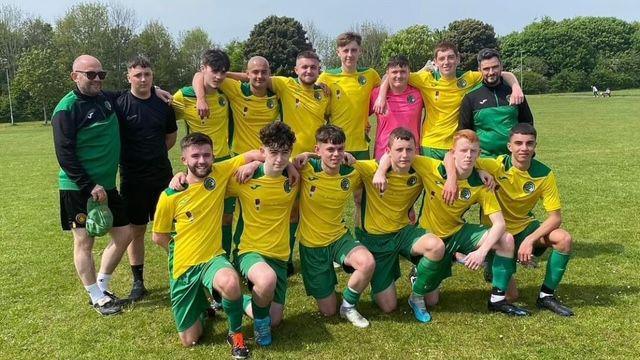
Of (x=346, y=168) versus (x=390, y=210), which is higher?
(x=346, y=168)

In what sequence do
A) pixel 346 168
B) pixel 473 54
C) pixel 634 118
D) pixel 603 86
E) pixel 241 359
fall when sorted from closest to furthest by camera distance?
pixel 241 359, pixel 346 168, pixel 634 118, pixel 603 86, pixel 473 54

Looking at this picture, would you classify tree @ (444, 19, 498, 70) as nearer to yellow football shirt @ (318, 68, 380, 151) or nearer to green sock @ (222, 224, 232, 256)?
yellow football shirt @ (318, 68, 380, 151)

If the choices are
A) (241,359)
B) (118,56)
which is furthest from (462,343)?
(118,56)

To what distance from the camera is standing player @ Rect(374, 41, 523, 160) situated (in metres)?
6.27

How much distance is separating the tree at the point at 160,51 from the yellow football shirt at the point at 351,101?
55.9 metres

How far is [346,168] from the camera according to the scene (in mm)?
5023

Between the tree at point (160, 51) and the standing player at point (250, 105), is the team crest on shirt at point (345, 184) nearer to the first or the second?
the standing player at point (250, 105)

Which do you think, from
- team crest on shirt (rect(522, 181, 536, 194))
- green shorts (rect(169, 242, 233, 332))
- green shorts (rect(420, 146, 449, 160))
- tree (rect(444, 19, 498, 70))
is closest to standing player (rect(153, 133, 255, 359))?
green shorts (rect(169, 242, 233, 332))

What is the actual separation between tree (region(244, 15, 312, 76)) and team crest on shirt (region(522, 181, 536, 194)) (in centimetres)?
5654

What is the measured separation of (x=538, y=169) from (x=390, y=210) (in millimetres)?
→ 1594

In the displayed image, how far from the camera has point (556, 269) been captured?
193 inches

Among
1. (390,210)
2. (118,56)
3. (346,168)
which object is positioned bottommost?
(390,210)

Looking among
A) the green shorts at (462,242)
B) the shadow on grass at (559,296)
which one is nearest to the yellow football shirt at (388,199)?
the green shorts at (462,242)

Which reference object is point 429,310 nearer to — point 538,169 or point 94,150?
point 538,169
